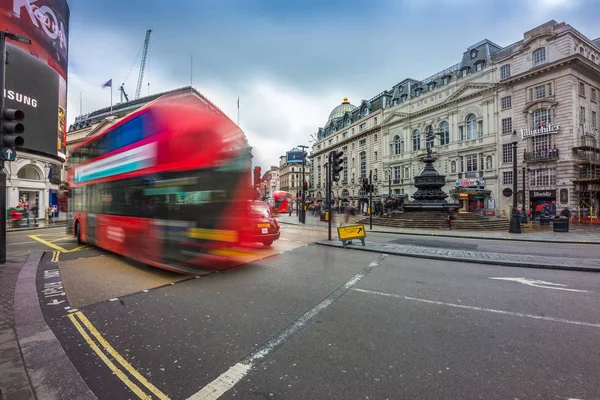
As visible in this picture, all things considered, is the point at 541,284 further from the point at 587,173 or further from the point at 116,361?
the point at 587,173

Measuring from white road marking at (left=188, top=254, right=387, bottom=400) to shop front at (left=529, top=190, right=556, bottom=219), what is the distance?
116 ft

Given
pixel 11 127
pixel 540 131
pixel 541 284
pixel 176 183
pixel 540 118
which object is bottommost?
pixel 541 284

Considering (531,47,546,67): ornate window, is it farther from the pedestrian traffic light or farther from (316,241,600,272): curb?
the pedestrian traffic light

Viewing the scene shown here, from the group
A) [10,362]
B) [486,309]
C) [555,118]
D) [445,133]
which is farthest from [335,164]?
[445,133]

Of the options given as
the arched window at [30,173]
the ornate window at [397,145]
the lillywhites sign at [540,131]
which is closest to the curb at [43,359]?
the arched window at [30,173]

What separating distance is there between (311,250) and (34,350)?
8307 millimetres

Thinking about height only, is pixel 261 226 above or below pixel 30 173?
below

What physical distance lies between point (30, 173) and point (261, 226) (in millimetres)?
38933

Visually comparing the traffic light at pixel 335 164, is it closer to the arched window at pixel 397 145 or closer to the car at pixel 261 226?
the car at pixel 261 226

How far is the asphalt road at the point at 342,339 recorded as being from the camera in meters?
2.61

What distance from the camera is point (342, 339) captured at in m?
3.54

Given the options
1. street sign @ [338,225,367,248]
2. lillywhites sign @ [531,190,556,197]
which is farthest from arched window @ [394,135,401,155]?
street sign @ [338,225,367,248]

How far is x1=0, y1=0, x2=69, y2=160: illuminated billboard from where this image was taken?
64.8 feet

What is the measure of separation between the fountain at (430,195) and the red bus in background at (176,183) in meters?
19.2
